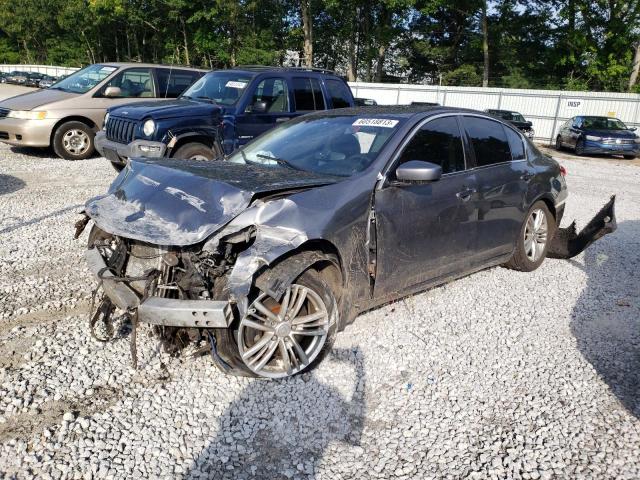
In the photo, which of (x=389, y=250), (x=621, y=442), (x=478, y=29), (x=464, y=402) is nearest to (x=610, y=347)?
(x=621, y=442)

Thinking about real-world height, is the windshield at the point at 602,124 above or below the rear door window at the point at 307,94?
below

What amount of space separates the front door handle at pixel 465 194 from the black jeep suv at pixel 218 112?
4205mm

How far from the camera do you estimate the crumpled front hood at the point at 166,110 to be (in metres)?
7.82

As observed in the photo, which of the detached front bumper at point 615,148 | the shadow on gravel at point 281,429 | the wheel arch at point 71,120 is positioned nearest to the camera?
the shadow on gravel at point 281,429

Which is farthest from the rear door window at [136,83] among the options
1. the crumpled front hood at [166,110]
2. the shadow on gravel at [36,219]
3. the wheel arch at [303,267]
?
the wheel arch at [303,267]

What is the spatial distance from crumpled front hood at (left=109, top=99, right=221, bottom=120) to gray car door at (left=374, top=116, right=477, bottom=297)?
4.50 m

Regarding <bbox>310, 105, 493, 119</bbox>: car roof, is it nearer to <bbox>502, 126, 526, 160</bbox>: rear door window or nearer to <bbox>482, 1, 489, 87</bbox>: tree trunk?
<bbox>502, 126, 526, 160</bbox>: rear door window

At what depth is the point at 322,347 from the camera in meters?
3.51

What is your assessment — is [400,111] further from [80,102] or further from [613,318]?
[80,102]

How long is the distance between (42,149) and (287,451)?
1124 cm

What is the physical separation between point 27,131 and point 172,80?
118 inches

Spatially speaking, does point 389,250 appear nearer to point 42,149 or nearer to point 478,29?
point 42,149

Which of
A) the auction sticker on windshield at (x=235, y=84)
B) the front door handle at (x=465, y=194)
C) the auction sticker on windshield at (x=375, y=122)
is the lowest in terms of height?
the front door handle at (x=465, y=194)

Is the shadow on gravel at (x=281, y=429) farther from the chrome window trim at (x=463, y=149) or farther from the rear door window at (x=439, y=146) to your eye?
the rear door window at (x=439, y=146)
